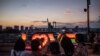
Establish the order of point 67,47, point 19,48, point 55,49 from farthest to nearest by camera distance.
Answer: point 67,47 → point 55,49 → point 19,48

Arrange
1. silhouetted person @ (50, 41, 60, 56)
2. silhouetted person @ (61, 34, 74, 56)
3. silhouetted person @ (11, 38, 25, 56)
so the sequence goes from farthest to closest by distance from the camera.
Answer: silhouetted person @ (61, 34, 74, 56)
silhouetted person @ (50, 41, 60, 56)
silhouetted person @ (11, 38, 25, 56)

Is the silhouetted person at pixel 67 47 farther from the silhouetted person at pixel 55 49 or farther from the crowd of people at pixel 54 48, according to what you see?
the silhouetted person at pixel 55 49

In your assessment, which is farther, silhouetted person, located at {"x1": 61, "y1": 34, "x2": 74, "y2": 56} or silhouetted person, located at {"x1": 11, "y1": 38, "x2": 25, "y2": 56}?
silhouetted person, located at {"x1": 61, "y1": 34, "x2": 74, "y2": 56}

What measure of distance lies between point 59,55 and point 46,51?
112 centimetres

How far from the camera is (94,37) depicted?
22.5 m

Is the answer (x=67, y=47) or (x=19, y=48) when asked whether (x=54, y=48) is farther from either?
(x=19, y=48)

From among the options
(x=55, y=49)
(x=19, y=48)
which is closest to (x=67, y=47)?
(x=55, y=49)

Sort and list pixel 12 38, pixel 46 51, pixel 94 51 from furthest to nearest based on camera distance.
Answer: pixel 12 38 → pixel 94 51 → pixel 46 51

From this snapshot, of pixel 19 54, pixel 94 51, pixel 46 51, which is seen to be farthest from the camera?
pixel 94 51

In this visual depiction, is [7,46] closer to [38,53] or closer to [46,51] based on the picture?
[46,51]

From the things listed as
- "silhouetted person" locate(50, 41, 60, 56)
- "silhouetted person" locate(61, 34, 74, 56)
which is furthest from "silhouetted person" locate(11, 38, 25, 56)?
"silhouetted person" locate(61, 34, 74, 56)

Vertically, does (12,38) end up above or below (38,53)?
below

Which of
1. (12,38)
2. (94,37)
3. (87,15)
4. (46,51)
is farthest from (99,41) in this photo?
(46,51)

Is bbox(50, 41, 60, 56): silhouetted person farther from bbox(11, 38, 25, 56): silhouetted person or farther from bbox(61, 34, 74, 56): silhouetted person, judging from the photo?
bbox(11, 38, 25, 56): silhouetted person
